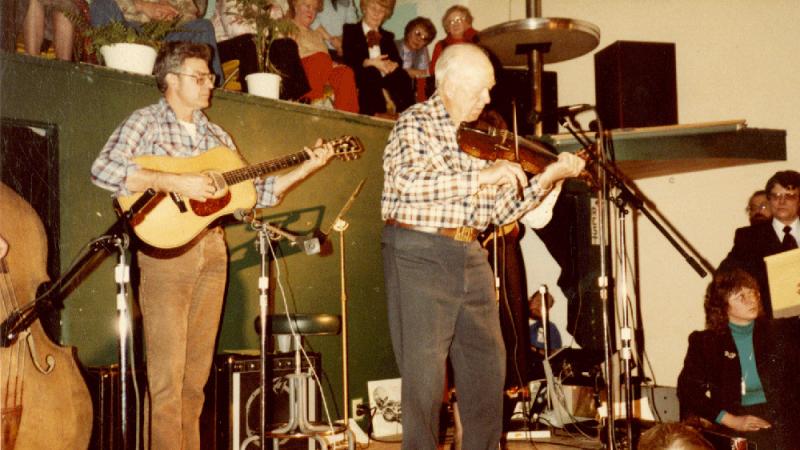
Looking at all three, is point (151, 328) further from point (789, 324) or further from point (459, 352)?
point (789, 324)

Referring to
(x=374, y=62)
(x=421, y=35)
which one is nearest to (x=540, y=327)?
(x=374, y=62)

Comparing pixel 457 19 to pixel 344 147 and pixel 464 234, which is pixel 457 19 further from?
pixel 464 234

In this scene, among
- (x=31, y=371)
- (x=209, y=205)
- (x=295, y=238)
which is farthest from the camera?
(x=209, y=205)

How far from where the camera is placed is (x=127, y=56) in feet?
13.5

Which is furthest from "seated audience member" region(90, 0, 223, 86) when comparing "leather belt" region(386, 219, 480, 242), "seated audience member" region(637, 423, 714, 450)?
"seated audience member" region(637, 423, 714, 450)

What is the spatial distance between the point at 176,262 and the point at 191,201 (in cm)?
31

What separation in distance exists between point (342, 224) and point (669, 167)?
3.58 meters

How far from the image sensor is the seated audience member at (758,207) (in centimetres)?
604

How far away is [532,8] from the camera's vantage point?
6.43 m

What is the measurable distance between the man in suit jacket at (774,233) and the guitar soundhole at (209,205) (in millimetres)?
3732

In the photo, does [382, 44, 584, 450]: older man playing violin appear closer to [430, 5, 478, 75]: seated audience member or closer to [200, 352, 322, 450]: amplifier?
[200, 352, 322, 450]: amplifier

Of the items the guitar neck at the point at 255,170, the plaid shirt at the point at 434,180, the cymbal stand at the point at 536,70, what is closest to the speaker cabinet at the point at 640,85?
the cymbal stand at the point at 536,70

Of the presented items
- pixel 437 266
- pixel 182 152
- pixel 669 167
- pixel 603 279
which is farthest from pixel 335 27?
pixel 437 266

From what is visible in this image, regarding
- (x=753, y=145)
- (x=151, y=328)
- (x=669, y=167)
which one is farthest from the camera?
(x=669, y=167)
